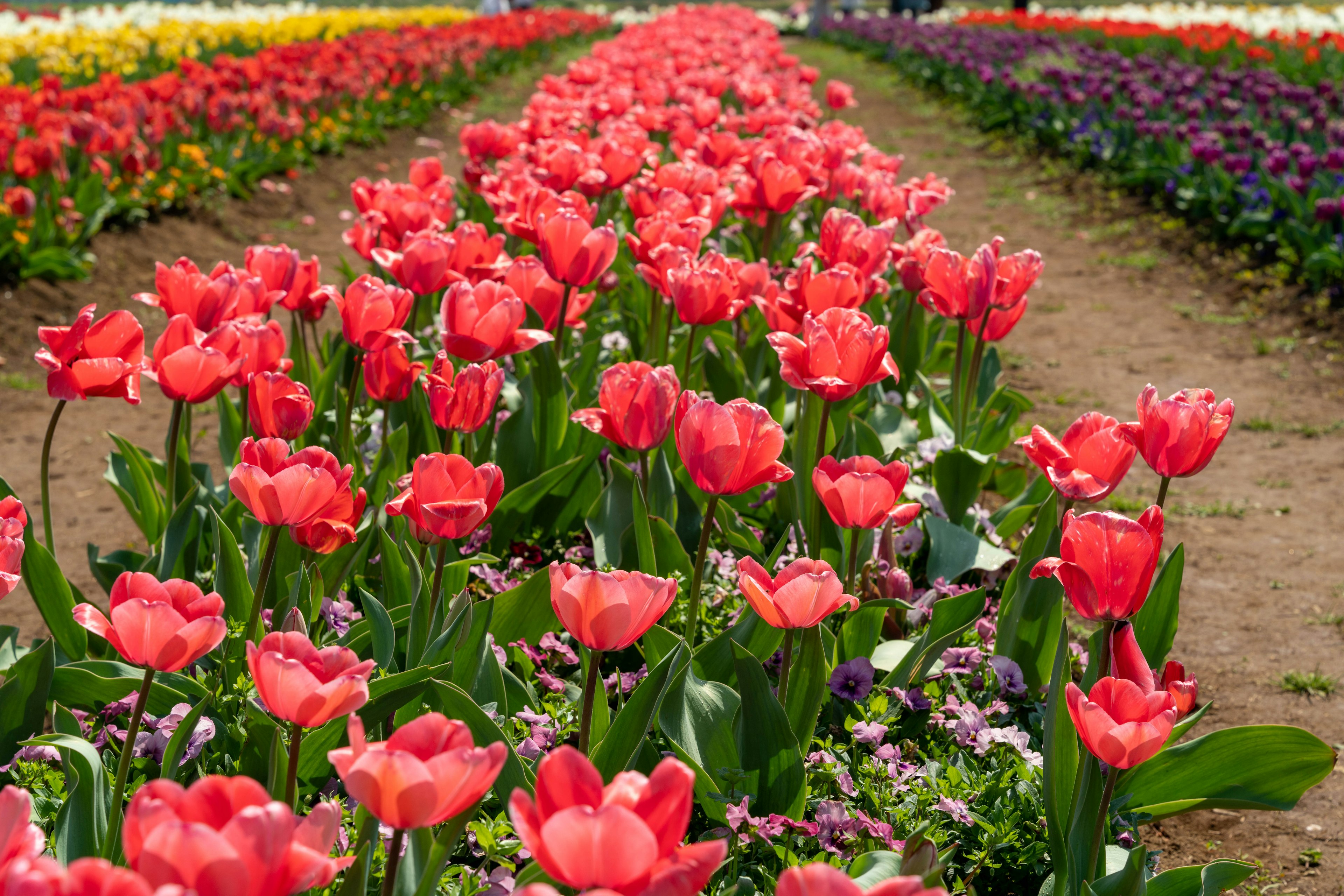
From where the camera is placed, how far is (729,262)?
2871mm

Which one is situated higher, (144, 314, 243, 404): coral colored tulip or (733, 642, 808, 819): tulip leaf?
(144, 314, 243, 404): coral colored tulip

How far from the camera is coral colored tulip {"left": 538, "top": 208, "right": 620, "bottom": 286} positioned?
270cm

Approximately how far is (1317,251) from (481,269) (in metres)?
5.91

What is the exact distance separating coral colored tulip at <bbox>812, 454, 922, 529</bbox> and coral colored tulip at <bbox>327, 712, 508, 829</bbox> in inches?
36.1

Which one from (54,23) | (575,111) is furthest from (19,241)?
(54,23)

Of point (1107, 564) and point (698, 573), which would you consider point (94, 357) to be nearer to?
point (698, 573)

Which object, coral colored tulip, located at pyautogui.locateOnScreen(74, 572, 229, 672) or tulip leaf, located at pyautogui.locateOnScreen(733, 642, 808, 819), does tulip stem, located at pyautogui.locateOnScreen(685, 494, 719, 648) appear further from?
coral colored tulip, located at pyautogui.locateOnScreen(74, 572, 229, 672)

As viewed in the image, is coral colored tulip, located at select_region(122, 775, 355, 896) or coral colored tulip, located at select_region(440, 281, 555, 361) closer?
coral colored tulip, located at select_region(122, 775, 355, 896)

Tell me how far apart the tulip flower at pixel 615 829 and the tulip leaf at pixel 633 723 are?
61 cm

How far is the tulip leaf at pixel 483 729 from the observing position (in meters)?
1.54

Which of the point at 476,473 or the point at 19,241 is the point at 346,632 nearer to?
the point at 476,473

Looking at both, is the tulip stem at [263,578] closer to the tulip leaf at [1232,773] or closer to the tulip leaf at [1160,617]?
the tulip leaf at [1232,773]

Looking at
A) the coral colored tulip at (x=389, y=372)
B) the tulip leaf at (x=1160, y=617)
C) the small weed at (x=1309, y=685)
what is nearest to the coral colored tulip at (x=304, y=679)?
the coral colored tulip at (x=389, y=372)

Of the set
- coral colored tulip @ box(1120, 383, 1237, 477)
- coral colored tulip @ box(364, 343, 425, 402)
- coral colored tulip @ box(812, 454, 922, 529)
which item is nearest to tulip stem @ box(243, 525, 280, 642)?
coral colored tulip @ box(364, 343, 425, 402)
